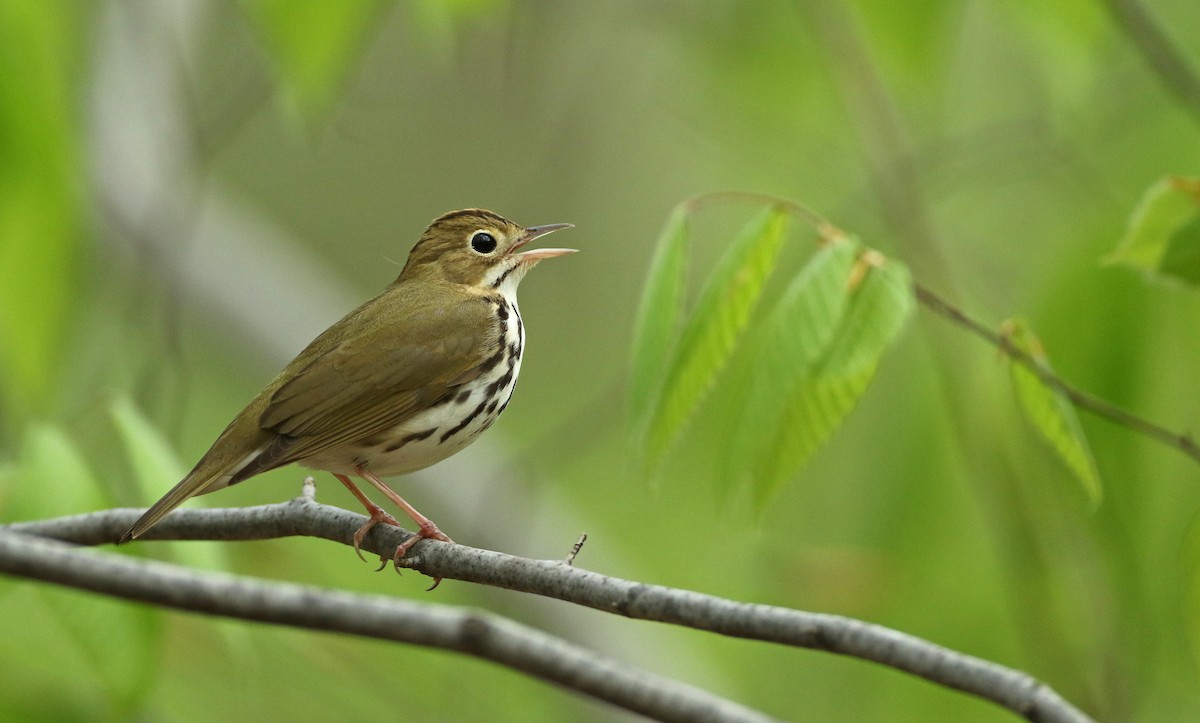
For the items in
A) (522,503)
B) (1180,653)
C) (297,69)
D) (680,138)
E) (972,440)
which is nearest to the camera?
(297,69)

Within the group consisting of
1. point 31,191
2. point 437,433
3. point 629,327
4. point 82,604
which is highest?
point 629,327

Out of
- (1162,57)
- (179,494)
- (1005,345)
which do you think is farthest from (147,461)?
(1162,57)

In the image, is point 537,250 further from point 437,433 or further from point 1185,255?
point 1185,255

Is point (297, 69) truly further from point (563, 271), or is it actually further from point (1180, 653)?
point (563, 271)

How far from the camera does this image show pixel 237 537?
140 inches

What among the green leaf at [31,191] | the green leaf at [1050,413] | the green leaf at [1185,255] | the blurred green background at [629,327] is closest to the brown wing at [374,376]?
the blurred green background at [629,327]

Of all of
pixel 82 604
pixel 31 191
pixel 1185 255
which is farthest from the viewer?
pixel 31 191

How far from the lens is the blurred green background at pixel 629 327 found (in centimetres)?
448

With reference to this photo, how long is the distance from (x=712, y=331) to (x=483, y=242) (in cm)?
177

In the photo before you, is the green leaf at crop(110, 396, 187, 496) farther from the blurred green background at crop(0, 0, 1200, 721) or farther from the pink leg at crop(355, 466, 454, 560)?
the pink leg at crop(355, 466, 454, 560)

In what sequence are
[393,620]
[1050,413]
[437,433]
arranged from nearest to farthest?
[393,620] < [1050,413] < [437,433]

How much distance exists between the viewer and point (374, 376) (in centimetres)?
455

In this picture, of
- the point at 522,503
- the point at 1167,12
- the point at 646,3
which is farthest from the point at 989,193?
the point at 522,503

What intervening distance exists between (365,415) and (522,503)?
11.2ft
